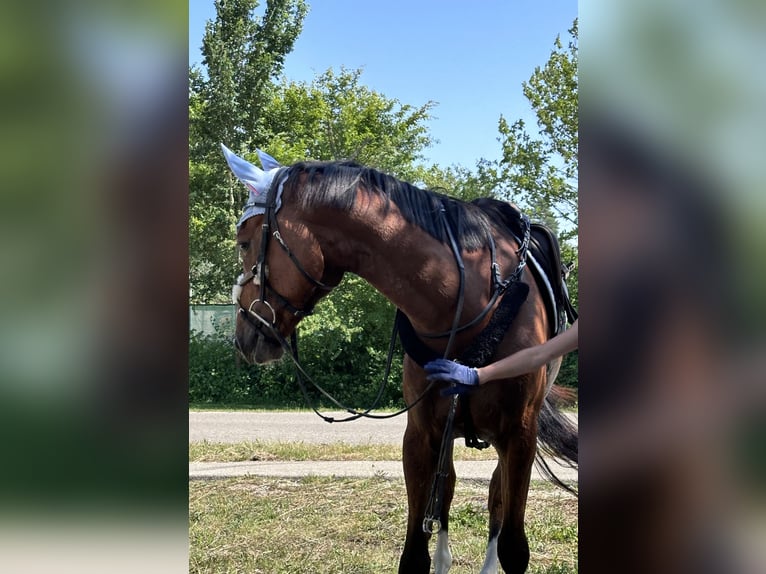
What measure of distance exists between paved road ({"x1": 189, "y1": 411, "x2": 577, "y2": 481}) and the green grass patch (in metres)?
0.16

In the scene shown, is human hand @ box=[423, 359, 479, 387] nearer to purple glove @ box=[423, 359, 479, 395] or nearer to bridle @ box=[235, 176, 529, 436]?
purple glove @ box=[423, 359, 479, 395]

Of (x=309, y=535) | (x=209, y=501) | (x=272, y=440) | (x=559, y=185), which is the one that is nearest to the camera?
(x=309, y=535)

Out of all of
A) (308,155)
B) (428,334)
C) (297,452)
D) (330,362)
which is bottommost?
Answer: (297,452)

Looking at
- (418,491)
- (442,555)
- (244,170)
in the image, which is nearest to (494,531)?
(442,555)

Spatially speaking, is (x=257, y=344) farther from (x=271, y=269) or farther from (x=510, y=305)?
(x=510, y=305)

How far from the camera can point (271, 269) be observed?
2346 millimetres

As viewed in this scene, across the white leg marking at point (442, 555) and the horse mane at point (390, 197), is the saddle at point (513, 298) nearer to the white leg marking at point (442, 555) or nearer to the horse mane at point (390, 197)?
the horse mane at point (390, 197)

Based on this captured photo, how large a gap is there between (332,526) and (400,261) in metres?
2.50

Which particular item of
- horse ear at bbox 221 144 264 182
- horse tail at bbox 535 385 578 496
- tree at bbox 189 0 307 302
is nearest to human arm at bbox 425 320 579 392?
horse ear at bbox 221 144 264 182

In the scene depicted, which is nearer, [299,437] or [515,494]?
[515,494]
